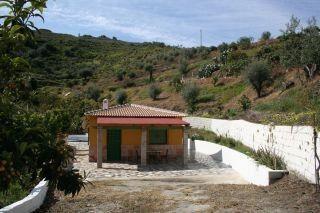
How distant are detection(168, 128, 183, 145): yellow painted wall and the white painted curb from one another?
210 centimetres

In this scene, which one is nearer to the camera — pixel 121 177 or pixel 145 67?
pixel 121 177

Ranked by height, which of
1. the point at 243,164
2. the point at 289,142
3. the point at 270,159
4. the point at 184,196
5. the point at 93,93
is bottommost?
the point at 184,196

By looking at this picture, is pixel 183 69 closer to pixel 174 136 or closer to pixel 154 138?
pixel 174 136

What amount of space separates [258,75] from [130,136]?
80.2 feet

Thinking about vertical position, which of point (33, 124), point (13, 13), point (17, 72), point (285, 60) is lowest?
point (33, 124)

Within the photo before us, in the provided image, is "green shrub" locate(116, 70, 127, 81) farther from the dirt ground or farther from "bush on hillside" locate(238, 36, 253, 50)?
the dirt ground

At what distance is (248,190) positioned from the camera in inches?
535

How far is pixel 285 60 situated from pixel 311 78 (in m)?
5.18

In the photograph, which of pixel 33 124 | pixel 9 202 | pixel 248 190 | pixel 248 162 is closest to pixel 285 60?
pixel 248 162

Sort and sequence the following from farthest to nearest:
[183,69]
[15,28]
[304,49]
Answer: [183,69]
[304,49]
[15,28]

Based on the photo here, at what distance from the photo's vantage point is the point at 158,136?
24766 millimetres

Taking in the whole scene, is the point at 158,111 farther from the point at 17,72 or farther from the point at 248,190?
the point at 17,72

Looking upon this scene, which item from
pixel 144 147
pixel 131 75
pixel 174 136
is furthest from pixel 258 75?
pixel 131 75

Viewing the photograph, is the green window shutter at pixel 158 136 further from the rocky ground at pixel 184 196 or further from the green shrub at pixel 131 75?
the green shrub at pixel 131 75
